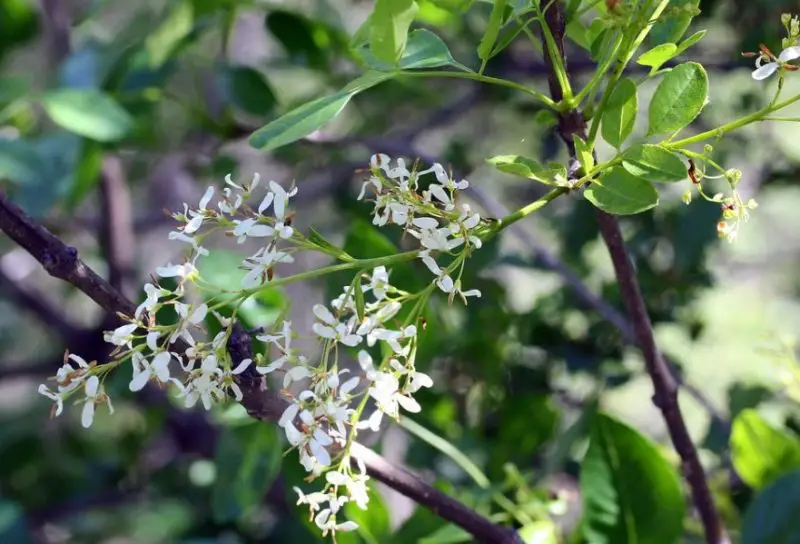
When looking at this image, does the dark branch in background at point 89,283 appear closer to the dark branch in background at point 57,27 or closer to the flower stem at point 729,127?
the flower stem at point 729,127

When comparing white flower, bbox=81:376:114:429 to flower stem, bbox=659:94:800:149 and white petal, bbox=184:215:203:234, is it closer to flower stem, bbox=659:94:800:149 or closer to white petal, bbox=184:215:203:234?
white petal, bbox=184:215:203:234

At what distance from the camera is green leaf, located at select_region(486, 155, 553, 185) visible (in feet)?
1.26

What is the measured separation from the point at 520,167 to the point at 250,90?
23.3 inches

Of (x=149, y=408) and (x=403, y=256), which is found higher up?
(x=403, y=256)

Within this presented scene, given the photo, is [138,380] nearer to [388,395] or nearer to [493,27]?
[388,395]

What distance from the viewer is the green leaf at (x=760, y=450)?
66 cm

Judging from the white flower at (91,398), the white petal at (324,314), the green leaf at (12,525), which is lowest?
the green leaf at (12,525)

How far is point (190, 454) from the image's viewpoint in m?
1.21

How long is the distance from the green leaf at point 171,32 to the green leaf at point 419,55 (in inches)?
16.8

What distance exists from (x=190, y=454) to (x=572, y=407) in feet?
1.74

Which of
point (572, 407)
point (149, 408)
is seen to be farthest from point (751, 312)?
point (149, 408)

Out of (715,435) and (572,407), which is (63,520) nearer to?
(572,407)

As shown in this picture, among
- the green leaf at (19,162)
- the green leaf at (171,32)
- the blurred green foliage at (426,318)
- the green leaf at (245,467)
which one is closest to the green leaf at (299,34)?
the blurred green foliage at (426,318)

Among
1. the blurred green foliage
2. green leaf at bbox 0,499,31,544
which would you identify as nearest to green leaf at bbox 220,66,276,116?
the blurred green foliage
